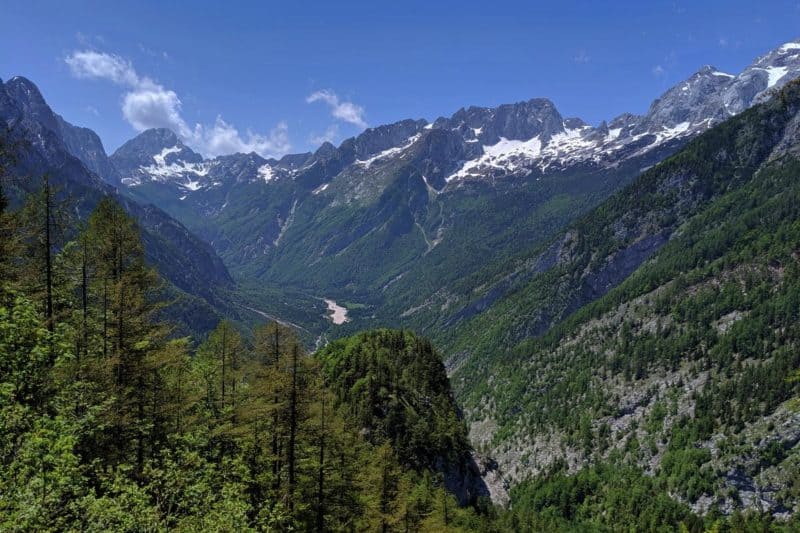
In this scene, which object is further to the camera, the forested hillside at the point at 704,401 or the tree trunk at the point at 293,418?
the forested hillside at the point at 704,401

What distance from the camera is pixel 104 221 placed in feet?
119

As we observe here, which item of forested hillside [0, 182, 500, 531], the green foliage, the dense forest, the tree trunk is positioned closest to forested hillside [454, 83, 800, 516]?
the green foliage

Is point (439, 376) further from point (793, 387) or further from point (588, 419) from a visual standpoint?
point (793, 387)

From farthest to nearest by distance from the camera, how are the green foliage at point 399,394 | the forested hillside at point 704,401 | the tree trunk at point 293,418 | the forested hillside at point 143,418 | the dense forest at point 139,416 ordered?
the forested hillside at point 704,401 → the green foliage at point 399,394 → the tree trunk at point 293,418 → the forested hillside at point 143,418 → the dense forest at point 139,416

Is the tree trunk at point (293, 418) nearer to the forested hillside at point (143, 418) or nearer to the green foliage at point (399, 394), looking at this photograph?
the forested hillside at point (143, 418)

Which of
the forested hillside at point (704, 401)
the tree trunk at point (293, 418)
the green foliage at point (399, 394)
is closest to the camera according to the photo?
the tree trunk at point (293, 418)

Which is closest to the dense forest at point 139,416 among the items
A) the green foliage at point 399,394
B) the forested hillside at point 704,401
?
the green foliage at point 399,394

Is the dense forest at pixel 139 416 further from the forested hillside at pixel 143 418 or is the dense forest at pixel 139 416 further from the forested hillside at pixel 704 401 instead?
Result: the forested hillside at pixel 704 401

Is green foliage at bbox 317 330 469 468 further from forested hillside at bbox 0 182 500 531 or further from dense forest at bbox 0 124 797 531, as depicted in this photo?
forested hillside at bbox 0 182 500 531

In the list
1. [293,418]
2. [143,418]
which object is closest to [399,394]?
[293,418]

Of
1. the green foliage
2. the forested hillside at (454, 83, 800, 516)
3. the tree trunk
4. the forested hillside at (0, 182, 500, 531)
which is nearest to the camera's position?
the forested hillside at (0, 182, 500, 531)

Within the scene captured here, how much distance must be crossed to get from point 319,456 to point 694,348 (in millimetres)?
176243

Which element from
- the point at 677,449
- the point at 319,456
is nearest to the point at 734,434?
the point at 677,449

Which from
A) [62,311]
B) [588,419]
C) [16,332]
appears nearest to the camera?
[16,332]
